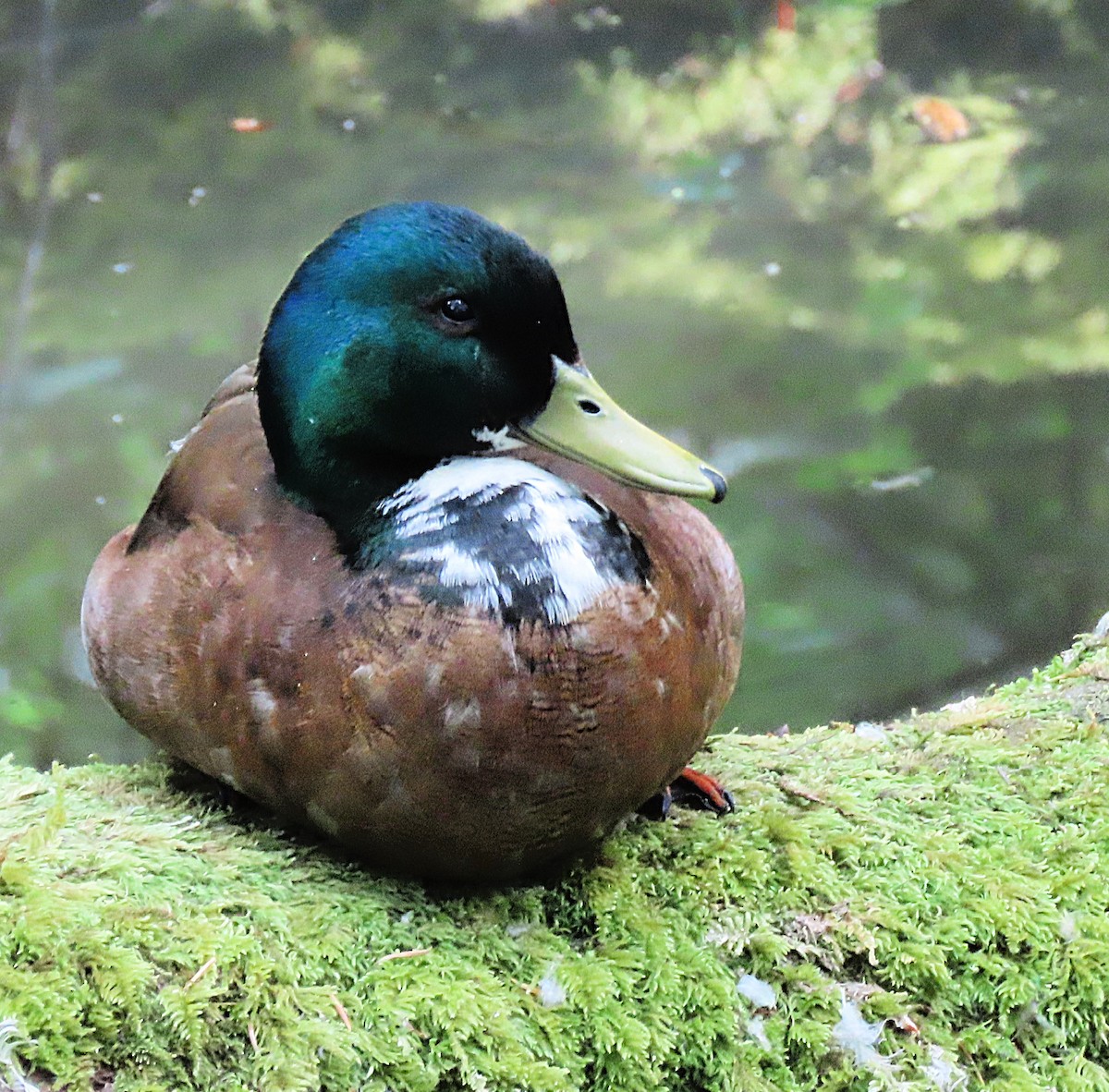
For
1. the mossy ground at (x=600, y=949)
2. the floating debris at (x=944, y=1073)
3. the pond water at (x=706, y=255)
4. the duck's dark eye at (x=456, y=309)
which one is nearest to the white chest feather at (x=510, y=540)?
the duck's dark eye at (x=456, y=309)

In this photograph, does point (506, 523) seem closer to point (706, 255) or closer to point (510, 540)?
point (510, 540)

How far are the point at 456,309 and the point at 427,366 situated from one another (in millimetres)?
78

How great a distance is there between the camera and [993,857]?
1886 millimetres

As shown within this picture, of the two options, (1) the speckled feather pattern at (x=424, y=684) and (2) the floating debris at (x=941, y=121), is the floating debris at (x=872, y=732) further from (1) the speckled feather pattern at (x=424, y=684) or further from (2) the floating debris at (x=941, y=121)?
(2) the floating debris at (x=941, y=121)

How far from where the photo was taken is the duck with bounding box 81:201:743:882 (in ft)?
5.08

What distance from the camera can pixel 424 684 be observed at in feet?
5.04

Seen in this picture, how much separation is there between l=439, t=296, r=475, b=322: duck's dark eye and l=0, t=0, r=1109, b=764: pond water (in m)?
2.10

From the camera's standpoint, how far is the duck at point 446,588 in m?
1.55

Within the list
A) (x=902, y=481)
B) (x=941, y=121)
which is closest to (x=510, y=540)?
(x=902, y=481)

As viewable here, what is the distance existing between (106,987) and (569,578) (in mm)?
685

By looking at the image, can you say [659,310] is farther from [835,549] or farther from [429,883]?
[429,883]

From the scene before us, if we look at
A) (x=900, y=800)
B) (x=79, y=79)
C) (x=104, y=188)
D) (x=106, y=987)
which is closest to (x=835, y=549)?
(x=900, y=800)

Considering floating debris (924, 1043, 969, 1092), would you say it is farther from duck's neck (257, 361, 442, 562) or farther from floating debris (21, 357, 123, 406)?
floating debris (21, 357, 123, 406)

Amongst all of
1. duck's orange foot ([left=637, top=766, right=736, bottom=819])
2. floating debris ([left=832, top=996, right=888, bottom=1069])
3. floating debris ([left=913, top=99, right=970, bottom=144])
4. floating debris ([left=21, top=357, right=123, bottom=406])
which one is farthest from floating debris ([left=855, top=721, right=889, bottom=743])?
floating debris ([left=913, top=99, right=970, bottom=144])
